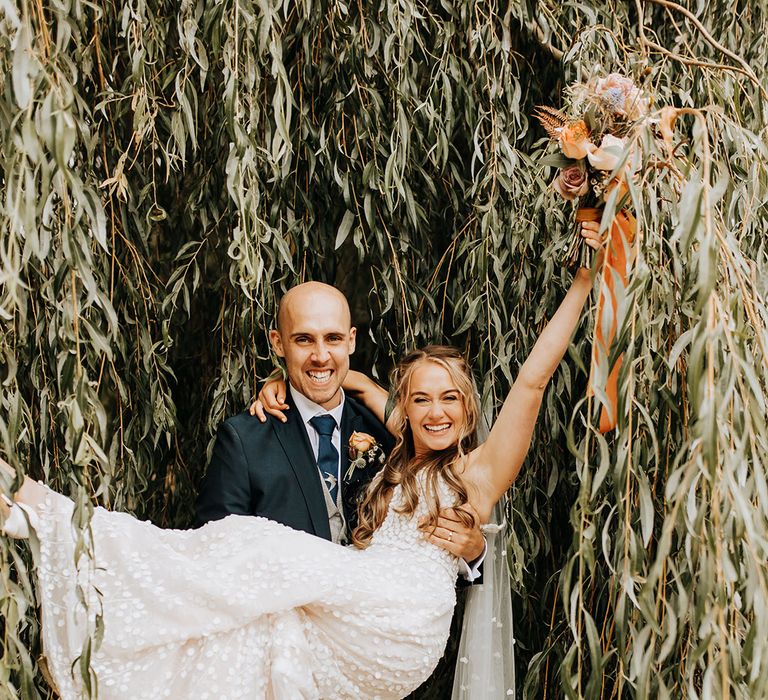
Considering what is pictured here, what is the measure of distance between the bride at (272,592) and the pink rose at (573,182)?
0.08 m

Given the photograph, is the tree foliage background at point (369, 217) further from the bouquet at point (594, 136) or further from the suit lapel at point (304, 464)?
the suit lapel at point (304, 464)

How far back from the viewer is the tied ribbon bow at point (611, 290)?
162cm

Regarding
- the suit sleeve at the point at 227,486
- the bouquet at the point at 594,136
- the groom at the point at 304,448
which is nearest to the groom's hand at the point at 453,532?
the groom at the point at 304,448

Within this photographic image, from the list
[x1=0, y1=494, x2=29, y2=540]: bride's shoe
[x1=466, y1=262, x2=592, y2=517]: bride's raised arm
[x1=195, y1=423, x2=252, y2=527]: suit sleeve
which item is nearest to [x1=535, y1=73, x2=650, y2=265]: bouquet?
[x1=466, y1=262, x2=592, y2=517]: bride's raised arm

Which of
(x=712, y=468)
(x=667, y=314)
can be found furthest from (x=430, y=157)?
(x=712, y=468)

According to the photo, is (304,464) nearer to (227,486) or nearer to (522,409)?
(227,486)

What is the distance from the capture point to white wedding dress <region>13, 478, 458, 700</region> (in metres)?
1.91

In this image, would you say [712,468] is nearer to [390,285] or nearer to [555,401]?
[555,401]

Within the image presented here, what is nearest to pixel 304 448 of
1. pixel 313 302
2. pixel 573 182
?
pixel 313 302

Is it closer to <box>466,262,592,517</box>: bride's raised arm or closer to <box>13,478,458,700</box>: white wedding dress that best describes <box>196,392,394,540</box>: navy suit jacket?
<box>13,478,458,700</box>: white wedding dress

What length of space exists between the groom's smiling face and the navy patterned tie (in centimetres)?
5

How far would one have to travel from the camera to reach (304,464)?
232 centimetres

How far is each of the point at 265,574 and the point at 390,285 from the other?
0.81 meters

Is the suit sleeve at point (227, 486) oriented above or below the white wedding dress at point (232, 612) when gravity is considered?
above
